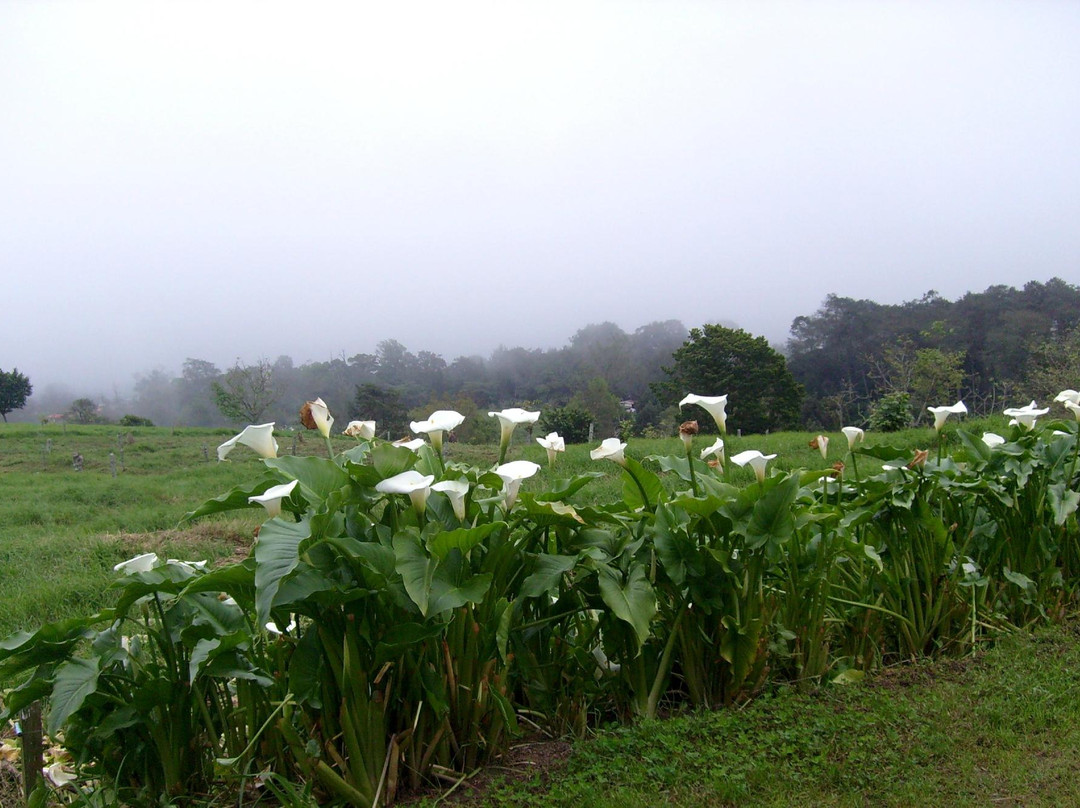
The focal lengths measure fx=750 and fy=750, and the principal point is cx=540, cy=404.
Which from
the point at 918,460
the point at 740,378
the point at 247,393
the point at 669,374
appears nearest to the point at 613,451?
the point at 918,460

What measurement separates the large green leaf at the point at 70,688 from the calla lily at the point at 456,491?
2.87 ft

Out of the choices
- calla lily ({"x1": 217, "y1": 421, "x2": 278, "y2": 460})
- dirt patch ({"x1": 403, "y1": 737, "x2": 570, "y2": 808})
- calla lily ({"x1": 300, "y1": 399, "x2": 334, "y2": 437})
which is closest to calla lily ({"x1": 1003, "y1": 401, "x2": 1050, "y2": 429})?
dirt patch ({"x1": 403, "y1": 737, "x2": 570, "y2": 808})

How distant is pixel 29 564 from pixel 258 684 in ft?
15.3

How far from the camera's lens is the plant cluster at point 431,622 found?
1.70 meters

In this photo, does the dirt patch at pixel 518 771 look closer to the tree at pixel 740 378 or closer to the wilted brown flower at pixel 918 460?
the wilted brown flower at pixel 918 460

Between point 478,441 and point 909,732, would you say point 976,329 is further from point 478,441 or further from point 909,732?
point 909,732

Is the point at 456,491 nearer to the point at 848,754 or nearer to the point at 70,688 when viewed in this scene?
the point at 70,688

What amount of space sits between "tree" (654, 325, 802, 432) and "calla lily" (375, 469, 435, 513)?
18855mm

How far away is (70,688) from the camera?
65.9 inches

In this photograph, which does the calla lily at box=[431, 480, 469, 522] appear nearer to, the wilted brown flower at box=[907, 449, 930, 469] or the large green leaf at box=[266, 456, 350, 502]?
the large green leaf at box=[266, 456, 350, 502]

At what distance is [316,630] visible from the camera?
174 centimetres

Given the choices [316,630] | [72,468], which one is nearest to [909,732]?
[316,630]

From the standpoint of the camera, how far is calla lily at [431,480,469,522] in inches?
67.6

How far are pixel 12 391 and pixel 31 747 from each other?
42.6 meters
